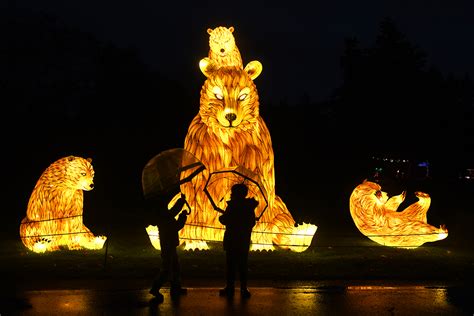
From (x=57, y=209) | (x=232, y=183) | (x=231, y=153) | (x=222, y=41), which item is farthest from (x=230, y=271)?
(x=222, y=41)

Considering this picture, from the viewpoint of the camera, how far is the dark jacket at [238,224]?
967 centimetres

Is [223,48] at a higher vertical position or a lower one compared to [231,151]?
higher

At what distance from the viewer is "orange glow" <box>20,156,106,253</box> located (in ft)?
45.4

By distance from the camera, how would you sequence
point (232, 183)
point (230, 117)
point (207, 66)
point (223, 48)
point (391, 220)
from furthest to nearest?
point (391, 220) < point (223, 48) < point (207, 66) < point (232, 183) < point (230, 117)

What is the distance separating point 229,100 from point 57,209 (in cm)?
425

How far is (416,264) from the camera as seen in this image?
1290 cm

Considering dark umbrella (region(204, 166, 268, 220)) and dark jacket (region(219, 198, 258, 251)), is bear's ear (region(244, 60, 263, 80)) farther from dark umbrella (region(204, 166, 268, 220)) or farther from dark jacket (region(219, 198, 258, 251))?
dark jacket (region(219, 198, 258, 251))

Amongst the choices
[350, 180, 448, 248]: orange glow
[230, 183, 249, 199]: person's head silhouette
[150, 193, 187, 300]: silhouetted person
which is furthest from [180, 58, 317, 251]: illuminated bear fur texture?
[150, 193, 187, 300]: silhouetted person

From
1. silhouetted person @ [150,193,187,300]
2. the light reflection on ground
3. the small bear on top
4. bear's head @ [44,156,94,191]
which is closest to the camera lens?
the light reflection on ground

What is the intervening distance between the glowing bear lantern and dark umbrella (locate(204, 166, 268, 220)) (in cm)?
5

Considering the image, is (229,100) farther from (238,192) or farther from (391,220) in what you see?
(391,220)

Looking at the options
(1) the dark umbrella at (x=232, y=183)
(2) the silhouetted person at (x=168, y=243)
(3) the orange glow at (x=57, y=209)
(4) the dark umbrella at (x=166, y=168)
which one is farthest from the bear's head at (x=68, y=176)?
(2) the silhouetted person at (x=168, y=243)

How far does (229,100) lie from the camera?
13.6 metres

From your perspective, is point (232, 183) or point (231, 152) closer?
point (232, 183)
